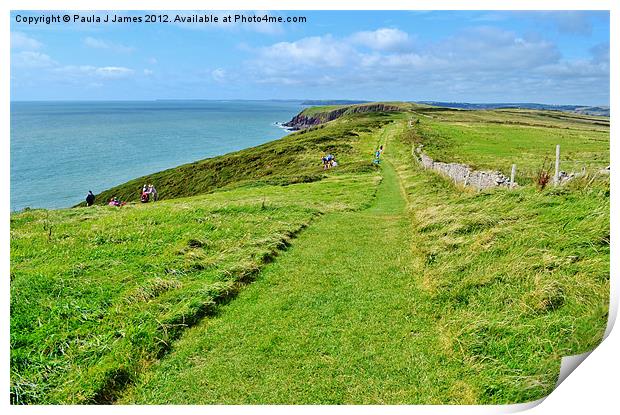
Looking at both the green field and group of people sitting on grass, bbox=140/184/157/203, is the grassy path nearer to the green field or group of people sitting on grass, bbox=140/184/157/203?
the green field

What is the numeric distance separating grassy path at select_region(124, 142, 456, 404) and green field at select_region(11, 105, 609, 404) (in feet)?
0.11

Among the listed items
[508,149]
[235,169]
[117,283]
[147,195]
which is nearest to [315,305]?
[117,283]

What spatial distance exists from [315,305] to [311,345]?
1895 mm

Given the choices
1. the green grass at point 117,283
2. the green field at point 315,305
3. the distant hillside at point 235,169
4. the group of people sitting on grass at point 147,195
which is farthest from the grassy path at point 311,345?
the distant hillside at point 235,169

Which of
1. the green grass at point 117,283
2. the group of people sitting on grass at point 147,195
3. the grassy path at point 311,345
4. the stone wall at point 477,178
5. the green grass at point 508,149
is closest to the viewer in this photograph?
the grassy path at point 311,345

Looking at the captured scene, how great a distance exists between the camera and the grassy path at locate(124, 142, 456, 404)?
7859 mm

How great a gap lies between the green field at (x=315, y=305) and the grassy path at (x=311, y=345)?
0.03 meters

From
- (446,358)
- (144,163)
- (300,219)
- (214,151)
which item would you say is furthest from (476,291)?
(214,151)

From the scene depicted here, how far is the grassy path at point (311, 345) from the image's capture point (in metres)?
7.86

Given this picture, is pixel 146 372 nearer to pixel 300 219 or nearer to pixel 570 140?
pixel 300 219

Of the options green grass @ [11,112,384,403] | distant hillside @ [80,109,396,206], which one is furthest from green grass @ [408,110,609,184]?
green grass @ [11,112,384,403]

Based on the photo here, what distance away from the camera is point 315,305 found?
11.0 m

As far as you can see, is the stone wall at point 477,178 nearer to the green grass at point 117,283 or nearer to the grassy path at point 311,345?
the green grass at point 117,283

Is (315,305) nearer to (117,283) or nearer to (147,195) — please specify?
(117,283)
